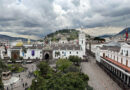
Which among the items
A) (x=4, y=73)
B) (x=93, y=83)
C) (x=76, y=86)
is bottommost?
(x=93, y=83)

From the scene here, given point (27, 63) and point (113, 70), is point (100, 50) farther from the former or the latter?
point (27, 63)

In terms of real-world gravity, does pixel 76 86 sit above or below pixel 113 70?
above

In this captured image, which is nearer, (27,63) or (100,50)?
(100,50)

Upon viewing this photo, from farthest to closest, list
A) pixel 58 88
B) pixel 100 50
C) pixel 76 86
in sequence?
pixel 100 50
pixel 76 86
pixel 58 88

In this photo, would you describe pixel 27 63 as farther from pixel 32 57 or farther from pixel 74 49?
pixel 74 49

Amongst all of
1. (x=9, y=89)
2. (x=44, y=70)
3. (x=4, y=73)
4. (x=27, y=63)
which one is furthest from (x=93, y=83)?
(x=27, y=63)

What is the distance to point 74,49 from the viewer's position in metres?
56.3

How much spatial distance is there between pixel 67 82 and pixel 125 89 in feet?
54.5

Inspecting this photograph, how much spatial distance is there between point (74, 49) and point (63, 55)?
6403 millimetres

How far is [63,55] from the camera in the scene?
5644 cm

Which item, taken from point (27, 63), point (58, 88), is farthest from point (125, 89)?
point (27, 63)

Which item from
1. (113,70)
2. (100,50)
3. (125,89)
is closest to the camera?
(125,89)

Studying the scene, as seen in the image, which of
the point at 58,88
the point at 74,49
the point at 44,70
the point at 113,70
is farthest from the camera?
the point at 74,49

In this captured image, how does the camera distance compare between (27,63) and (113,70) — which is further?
(27,63)
